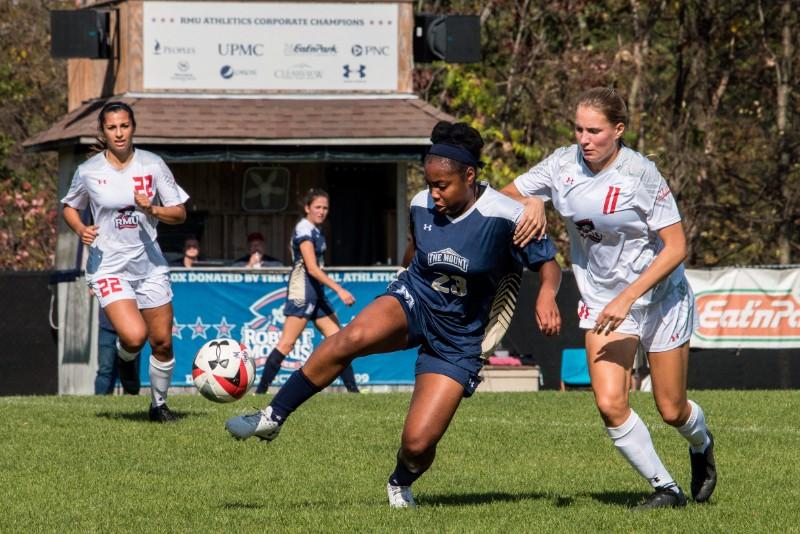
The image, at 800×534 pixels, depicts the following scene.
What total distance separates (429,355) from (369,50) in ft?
44.1

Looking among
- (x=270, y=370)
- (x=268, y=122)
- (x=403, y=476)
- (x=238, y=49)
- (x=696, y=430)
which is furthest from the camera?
(x=238, y=49)

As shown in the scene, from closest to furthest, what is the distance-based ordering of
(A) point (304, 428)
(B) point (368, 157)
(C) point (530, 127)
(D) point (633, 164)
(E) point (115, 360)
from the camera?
(D) point (633, 164)
(A) point (304, 428)
(E) point (115, 360)
(B) point (368, 157)
(C) point (530, 127)

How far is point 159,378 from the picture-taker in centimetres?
1158

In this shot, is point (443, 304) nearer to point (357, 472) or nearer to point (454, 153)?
point (454, 153)

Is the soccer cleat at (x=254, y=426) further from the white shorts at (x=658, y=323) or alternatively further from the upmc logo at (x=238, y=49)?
the upmc logo at (x=238, y=49)

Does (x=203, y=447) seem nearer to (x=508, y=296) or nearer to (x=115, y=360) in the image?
(x=508, y=296)

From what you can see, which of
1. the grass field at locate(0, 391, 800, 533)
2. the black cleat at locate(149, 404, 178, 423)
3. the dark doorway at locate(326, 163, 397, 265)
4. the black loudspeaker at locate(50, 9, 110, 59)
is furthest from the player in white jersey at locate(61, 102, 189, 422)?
the dark doorway at locate(326, 163, 397, 265)

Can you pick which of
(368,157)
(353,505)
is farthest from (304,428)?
(368,157)

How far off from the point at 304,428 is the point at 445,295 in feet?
13.6

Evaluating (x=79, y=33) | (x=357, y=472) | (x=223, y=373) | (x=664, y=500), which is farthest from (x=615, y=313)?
(x=79, y=33)

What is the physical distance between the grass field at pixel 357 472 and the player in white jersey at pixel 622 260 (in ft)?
1.59

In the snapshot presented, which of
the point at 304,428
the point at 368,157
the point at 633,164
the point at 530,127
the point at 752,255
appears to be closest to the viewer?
the point at 633,164

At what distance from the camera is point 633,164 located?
24.9 feet

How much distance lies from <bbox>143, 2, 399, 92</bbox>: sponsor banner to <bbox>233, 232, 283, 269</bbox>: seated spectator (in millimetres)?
2382
